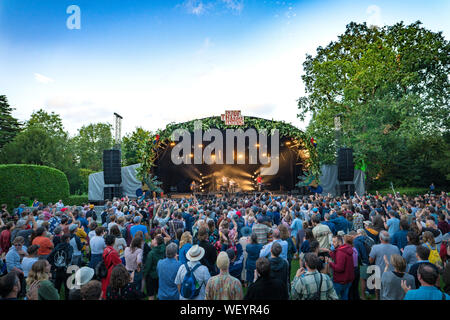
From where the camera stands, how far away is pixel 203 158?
73.8 ft

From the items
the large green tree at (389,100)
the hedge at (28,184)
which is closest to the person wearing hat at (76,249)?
the hedge at (28,184)

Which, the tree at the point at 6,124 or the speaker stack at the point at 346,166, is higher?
the tree at the point at 6,124

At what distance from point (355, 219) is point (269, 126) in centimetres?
1078

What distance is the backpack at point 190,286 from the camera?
315 cm

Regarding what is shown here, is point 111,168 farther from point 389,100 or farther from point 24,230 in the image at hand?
point 389,100

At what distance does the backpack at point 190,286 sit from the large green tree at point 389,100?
1778 centimetres

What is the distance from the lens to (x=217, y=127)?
53.4ft

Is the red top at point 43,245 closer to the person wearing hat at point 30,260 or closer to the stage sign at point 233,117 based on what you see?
the person wearing hat at point 30,260

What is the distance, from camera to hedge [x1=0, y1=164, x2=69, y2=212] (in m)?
14.1

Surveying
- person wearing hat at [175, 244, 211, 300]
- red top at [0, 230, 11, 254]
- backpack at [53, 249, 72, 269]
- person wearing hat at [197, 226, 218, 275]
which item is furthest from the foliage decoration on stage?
person wearing hat at [175, 244, 211, 300]

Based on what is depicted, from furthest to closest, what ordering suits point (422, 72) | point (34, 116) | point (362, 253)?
point (34, 116) < point (422, 72) < point (362, 253)

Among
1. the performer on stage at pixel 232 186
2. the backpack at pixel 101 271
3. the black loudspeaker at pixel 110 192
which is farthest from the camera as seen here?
the performer on stage at pixel 232 186
